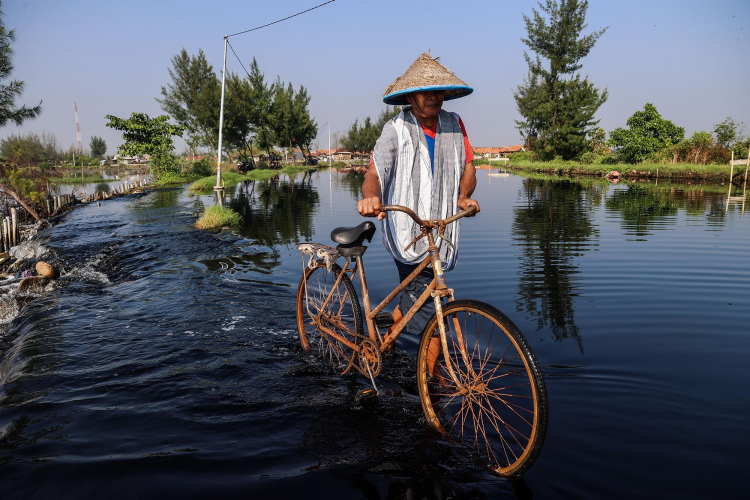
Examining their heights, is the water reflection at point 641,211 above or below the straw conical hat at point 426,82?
below

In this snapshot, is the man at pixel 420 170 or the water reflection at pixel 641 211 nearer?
the man at pixel 420 170

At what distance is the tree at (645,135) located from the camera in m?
47.8

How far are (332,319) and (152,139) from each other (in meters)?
40.3

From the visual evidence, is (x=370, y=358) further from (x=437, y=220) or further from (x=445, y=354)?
(x=437, y=220)

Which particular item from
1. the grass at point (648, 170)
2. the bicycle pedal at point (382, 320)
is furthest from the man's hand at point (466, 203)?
the grass at point (648, 170)

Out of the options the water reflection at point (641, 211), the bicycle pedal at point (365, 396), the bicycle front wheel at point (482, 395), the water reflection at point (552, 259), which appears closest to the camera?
the bicycle front wheel at point (482, 395)

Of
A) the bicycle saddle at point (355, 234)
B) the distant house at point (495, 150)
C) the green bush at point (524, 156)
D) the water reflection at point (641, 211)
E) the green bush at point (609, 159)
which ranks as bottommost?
the water reflection at point (641, 211)

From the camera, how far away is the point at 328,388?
3.69m

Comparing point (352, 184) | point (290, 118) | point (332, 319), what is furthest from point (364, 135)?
point (332, 319)

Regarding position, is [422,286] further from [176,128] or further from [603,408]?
[176,128]

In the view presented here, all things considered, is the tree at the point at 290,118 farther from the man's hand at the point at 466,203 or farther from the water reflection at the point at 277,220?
the man's hand at the point at 466,203

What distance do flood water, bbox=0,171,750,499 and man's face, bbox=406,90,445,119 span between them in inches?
79.9

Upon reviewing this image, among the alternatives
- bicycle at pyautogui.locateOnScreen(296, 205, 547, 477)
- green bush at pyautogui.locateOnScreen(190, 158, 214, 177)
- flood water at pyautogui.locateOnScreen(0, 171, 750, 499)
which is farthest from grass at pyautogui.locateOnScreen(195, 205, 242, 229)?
green bush at pyautogui.locateOnScreen(190, 158, 214, 177)

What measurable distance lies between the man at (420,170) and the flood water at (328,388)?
100 cm
